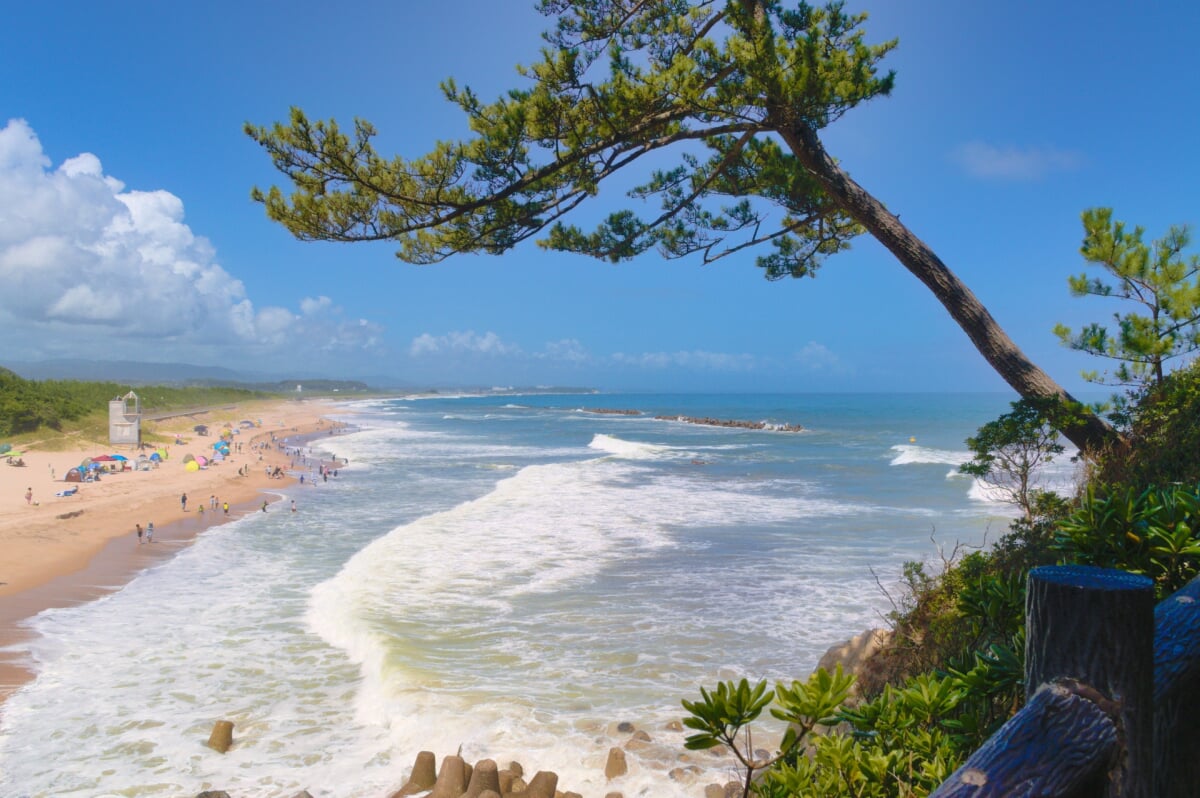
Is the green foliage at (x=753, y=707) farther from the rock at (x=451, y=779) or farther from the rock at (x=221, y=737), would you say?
the rock at (x=221, y=737)

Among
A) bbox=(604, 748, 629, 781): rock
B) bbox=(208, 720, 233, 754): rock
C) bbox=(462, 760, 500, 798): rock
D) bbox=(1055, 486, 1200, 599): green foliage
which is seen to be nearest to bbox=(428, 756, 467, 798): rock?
bbox=(462, 760, 500, 798): rock

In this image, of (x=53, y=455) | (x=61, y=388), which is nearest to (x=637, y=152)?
(x=53, y=455)

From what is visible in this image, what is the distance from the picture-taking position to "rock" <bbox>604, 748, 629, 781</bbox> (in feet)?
19.9

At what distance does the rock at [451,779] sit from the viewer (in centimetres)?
564

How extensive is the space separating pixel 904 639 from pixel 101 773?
6.88 m

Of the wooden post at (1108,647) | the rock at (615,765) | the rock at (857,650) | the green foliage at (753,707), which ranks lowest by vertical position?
the rock at (615,765)

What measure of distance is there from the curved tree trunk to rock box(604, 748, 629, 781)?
489 cm

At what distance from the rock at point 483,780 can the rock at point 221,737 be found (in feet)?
8.68

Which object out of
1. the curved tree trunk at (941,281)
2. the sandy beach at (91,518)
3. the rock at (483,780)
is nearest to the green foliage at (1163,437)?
the curved tree trunk at (941,281)

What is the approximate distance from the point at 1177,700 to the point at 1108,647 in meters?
0.27

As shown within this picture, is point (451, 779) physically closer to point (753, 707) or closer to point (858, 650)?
point (858, 650)

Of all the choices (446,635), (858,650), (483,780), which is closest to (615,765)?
(483,780)

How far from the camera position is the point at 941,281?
7.05 m

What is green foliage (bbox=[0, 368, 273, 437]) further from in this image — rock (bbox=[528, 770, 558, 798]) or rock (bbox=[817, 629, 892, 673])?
rock (bbox=[817, 629, 892, 673])
